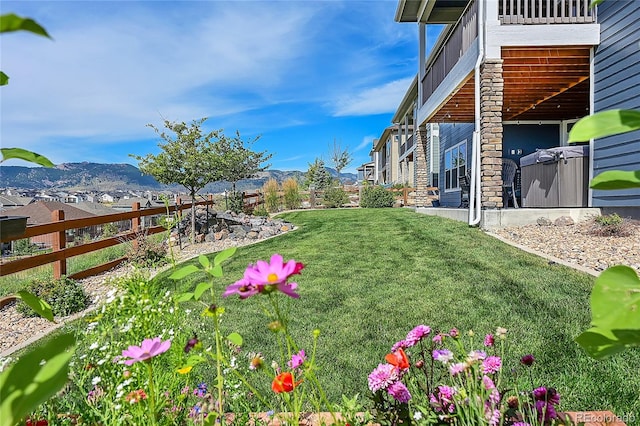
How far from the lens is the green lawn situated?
2322 millimetres

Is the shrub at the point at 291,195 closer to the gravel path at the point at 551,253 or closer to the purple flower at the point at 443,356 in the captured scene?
the gravel path at the point at 551,253

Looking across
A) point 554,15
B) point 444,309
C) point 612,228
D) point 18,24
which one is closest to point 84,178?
point 554,15

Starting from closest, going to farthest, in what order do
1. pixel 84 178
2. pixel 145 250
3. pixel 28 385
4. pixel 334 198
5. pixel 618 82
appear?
pixel 28 385
pixel 618 82
pixel 145 250
pixel 334 198
pixel 84 178

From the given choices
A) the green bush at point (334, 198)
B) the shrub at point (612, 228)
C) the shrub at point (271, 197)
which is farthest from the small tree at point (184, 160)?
the green bush at point (334, 198)

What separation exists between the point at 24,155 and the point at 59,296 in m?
5.04

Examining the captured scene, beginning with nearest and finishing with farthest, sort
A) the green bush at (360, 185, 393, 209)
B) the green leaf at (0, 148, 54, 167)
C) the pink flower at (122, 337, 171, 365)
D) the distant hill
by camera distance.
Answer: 1. the green leaf at (0, 148, 54, 167)
2. the pink flower at (122, 337, 171, 365)
3. the green bush at (360, 185, 393, 209)
4. the distant hill

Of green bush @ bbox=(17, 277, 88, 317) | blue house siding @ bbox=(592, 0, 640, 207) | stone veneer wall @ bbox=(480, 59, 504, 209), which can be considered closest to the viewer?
green bush @ bbox=(17, 277, 88, 317)

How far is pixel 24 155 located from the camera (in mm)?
656

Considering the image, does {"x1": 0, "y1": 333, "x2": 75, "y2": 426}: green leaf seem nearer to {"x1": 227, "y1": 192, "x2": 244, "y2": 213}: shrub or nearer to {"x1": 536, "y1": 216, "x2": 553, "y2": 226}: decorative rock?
{"x1": 536, "y1": 216, "x2": 553, "y2": 226}: decorative rock

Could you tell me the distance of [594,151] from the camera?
6.84 meters

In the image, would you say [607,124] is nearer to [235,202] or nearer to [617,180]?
[617,180]

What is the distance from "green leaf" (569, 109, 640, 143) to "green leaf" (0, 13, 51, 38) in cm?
57

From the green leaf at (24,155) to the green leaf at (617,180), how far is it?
82cm

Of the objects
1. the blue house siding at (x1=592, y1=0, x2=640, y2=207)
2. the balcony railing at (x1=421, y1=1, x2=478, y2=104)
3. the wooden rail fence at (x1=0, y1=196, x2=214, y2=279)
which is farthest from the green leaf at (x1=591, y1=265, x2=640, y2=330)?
the balcony railing at (x1=421, y1=1, x2=478, y2=104)
